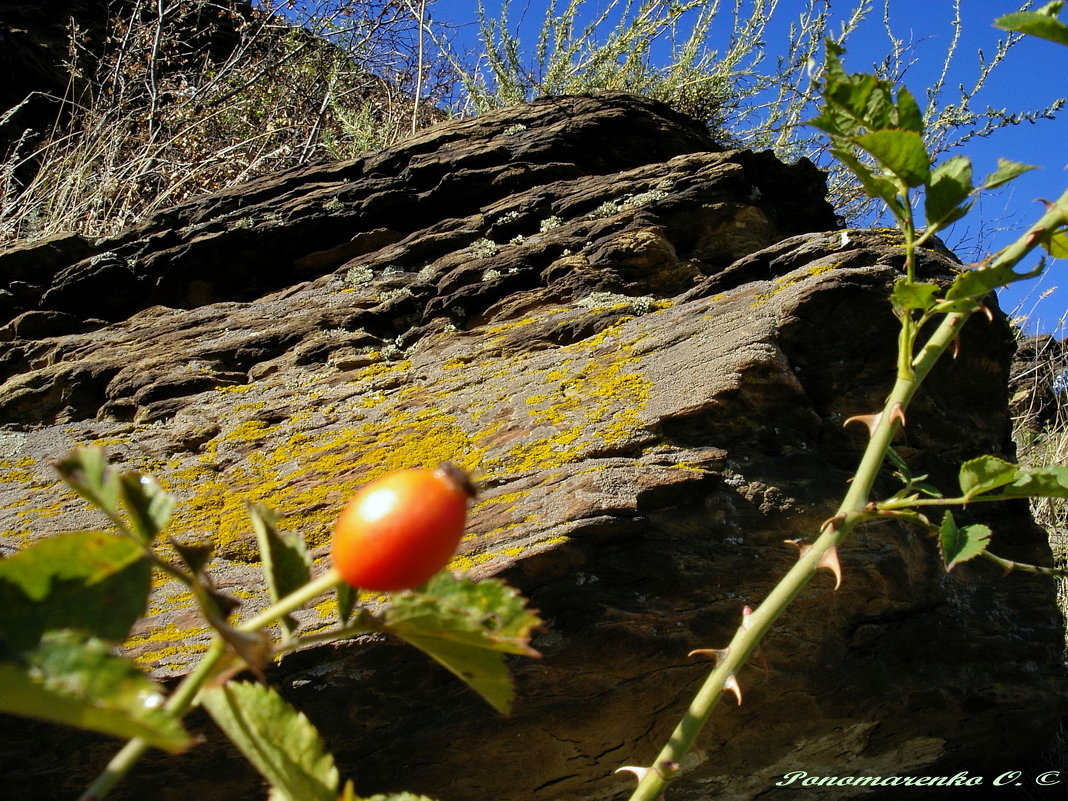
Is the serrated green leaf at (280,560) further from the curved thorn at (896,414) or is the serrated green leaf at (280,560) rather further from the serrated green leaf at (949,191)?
the serrated green leaf at (949,191)

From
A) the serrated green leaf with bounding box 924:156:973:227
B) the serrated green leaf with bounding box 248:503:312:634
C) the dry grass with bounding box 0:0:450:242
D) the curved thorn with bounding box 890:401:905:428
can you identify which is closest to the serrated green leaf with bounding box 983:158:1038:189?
the serrated green leaf with bounding box 924:156:973:227

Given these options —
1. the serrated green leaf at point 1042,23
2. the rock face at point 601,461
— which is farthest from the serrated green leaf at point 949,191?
the rock face at point 601,461

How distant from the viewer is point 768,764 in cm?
235

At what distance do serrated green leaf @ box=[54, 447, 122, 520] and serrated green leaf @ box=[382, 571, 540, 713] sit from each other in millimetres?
181

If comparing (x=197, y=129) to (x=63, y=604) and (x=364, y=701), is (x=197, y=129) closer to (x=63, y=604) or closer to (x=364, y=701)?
(x=364, y=701)

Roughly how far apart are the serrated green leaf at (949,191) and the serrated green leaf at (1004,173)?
95 millimetres

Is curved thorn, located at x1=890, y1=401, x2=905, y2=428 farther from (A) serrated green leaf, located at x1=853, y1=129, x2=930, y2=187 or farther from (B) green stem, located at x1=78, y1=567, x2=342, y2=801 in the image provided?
(B) green stem, located at x1=78, y1=567, x2=342, y2=801

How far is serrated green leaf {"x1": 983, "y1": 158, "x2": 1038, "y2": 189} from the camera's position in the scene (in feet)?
3.39

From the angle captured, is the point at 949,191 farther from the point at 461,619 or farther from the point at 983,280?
the point at 461,619

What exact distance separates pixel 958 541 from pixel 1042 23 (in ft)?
2.02

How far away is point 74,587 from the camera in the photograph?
1.42ft

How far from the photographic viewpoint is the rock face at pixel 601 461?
2.01 meters

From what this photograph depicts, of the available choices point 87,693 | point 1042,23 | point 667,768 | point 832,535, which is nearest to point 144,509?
point 87,693

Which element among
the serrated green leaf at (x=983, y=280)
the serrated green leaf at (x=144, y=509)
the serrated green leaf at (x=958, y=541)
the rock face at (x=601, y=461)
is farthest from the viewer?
the rock face at (x=601, y=461)
